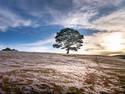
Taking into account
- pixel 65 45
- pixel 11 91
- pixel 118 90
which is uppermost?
pixel 65 45

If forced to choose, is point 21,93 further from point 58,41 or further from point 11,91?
point 58,41

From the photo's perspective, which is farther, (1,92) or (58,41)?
(58,41)

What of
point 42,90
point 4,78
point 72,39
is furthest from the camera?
point 72,39

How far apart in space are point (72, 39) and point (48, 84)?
74.4 feet

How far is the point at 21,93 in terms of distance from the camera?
4.30ft

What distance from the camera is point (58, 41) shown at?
24328mm

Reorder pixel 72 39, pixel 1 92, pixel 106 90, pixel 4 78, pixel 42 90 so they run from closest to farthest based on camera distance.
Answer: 1. pixel 1 92
2. pixel 42 90
3. pixel 106 90
4. pixel 4 78
5. pixel 72 39

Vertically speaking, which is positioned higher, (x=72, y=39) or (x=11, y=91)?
(x=72, y=39)

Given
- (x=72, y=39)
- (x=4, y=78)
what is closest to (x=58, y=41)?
(x=72, y=39)

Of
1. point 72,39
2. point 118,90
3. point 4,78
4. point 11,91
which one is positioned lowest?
point 118,90

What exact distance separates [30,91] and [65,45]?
75.8ft

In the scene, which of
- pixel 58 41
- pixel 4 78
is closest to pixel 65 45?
pixel 58 41

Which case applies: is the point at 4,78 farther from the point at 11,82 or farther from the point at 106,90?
the point at 106,90

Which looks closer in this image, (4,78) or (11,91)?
(11,91)
